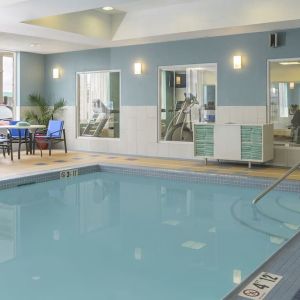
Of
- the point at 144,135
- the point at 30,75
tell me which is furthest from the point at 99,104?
the point at 30,75

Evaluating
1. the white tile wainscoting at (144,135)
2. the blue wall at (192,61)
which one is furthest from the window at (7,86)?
the blue wall at (192,61)

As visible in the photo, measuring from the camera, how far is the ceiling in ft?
22.4

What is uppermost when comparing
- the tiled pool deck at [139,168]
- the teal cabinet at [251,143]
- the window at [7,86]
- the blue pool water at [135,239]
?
the window at [7,86]

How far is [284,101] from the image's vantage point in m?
8.55

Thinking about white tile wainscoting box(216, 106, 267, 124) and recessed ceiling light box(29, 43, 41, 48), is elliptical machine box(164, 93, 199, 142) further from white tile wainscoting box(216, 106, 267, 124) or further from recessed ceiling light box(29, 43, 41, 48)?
recessed ceiling light box(29, 43, 41, 48)

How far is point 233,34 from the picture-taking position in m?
8.79

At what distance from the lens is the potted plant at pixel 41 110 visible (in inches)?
454

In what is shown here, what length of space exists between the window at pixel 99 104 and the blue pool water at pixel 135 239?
12.1 ft

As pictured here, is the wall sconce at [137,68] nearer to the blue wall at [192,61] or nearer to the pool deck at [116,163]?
the blue wall at [192,61]

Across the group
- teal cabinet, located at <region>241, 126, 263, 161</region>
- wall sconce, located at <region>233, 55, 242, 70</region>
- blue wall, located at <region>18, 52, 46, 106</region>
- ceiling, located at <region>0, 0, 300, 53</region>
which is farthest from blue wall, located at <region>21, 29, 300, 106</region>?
teal cabinet, located at <region>241, 126, 263, 161</region>

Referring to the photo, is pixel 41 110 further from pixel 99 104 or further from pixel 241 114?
pixel 241 114

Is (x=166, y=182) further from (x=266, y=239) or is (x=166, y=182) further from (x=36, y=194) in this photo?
(x=266, y=239)

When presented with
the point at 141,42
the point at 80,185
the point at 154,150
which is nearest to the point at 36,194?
the point at 80,185

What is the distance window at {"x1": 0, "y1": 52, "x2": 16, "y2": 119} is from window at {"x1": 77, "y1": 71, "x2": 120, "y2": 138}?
1.71 metres
